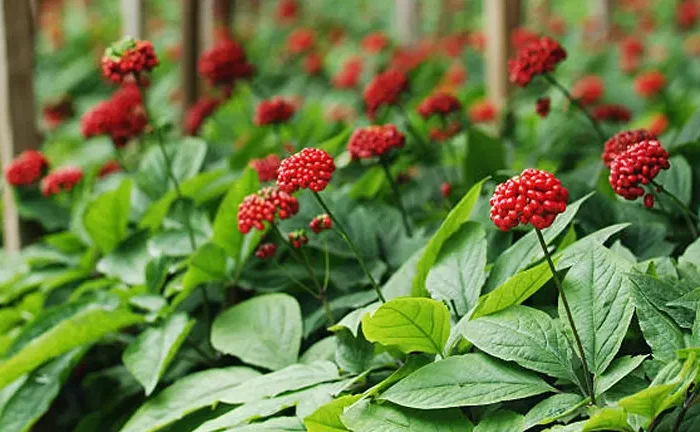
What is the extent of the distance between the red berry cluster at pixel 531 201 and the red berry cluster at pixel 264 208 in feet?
1.62

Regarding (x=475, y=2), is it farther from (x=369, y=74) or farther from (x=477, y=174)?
(x=477, y=174)

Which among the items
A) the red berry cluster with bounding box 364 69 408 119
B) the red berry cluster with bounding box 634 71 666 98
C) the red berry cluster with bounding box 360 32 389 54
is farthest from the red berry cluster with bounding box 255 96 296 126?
Answer: the red berry cluster with bounding box 360 32 389 54

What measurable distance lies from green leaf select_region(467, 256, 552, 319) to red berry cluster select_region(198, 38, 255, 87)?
1.63 m

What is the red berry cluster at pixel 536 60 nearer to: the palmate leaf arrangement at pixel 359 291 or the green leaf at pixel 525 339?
the palmate leaf arrangement at pixel 359 291

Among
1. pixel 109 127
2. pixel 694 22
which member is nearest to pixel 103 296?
pixel 109 127

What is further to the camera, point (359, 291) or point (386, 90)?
point (386, 90)

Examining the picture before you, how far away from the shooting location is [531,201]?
1.34m

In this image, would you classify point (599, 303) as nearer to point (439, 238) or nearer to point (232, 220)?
point (439, 238)

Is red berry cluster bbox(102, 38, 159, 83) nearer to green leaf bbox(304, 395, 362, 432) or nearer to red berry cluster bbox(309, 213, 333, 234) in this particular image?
red berry cluster bbox(309, 213, 333, 234)

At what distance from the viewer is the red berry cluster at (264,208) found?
5.58 feet

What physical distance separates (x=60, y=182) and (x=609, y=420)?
6.10 feet

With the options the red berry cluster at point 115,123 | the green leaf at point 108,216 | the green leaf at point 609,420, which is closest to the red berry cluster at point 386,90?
the red berry cluster at point 115,123

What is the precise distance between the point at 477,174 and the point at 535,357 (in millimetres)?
1156

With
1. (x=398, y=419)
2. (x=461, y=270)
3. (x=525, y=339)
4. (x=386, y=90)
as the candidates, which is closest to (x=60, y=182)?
(x=386, y=90)
